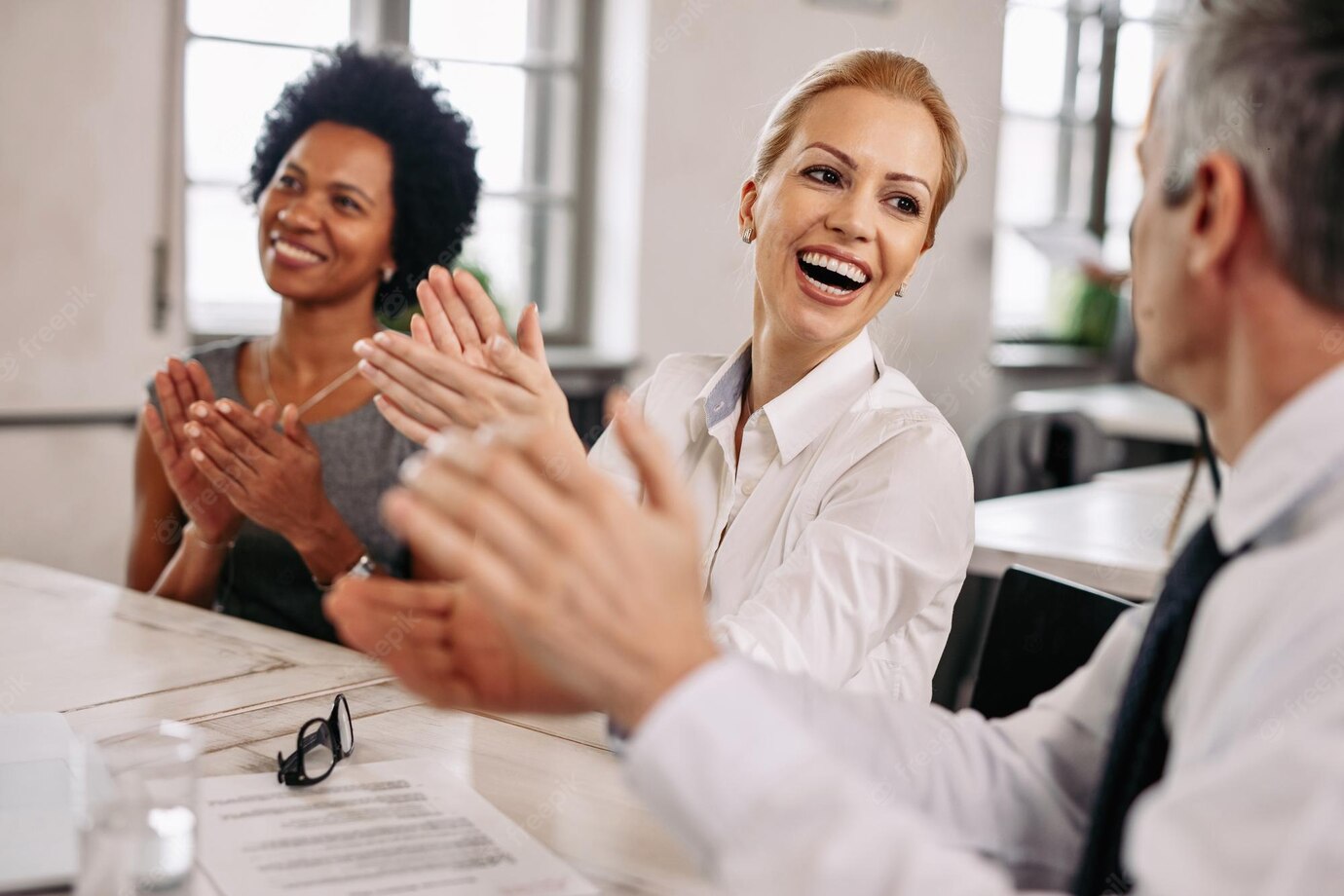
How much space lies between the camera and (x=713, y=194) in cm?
459

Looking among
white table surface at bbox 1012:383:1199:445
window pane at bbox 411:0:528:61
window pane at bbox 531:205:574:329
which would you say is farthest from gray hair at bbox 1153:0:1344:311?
window pane at bbox 531:205:574:329

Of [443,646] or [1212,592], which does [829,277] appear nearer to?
[443,646]

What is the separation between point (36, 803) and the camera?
3.31 feet

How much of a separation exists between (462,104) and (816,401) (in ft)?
6.51

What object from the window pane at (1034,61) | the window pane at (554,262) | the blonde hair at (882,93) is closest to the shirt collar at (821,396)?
the blonde hair at (882,93)

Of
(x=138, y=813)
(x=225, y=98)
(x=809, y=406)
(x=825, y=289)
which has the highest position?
(x=225, y=98)

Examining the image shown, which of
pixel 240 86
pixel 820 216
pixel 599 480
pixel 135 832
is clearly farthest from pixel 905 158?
pixel 240 86

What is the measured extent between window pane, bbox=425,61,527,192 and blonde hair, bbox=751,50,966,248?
2647mm

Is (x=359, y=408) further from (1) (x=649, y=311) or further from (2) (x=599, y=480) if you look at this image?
(1) (x=649, y=311)

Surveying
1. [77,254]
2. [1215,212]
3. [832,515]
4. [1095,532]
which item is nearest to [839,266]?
[832,515]

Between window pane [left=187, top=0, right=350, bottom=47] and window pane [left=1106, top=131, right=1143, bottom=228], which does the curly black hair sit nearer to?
window pane [left=187, top=0, right=350, bottom=47]

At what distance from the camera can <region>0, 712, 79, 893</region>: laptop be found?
90cm

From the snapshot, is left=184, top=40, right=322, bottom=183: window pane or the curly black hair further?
left=184, top=40, right=322, bottom=183: window pane

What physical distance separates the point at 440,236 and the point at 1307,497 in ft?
6.09
